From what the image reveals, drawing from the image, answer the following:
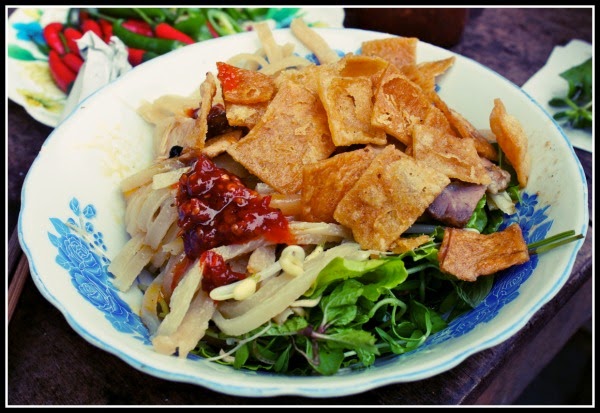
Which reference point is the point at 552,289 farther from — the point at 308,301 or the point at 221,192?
the point at 221,192

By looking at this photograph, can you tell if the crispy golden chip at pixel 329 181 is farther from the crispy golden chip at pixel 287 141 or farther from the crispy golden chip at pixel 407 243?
the crispy golden chip at pixel 407 243

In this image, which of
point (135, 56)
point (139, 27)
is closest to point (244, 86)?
point (135, 56)

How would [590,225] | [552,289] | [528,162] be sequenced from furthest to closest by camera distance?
[590,225] → [528,162] → [552,289]

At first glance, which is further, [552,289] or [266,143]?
[266,143]

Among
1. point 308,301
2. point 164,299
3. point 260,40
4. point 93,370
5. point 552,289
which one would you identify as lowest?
point 93,370

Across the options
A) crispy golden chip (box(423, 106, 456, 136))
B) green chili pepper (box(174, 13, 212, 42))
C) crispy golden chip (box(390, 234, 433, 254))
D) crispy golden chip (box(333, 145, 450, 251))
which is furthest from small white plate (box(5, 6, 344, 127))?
crispy golden chip (box(390, 234, 433, 254))

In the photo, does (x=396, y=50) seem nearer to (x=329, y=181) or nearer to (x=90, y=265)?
(x=329, y=181)

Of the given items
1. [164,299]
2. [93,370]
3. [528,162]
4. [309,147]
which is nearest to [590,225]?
[528,162]
